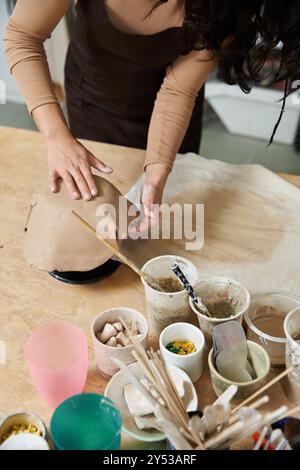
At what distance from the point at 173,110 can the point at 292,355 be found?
0.74 metres

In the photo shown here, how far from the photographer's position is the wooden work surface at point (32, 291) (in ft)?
2.98

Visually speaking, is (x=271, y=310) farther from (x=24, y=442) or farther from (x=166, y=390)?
(x=24, y=442)

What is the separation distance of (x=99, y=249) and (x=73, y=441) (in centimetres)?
45

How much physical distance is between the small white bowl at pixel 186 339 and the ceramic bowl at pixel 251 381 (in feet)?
0.12

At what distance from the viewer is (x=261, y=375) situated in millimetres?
848

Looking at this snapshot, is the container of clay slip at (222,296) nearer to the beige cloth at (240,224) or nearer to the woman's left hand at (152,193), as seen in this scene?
the beige cloth at (240,224)

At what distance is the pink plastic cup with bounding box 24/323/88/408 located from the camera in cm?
83

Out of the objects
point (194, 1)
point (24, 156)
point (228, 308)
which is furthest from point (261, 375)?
point (24, 156)

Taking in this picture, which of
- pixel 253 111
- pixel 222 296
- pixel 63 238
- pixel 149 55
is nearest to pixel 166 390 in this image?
pixel 222 296

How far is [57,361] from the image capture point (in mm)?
868

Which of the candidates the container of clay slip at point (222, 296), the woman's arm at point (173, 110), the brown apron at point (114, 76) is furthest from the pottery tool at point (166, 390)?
the brown apron at point (114, 76)

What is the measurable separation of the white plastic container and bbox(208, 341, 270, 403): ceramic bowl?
84.4 inches
